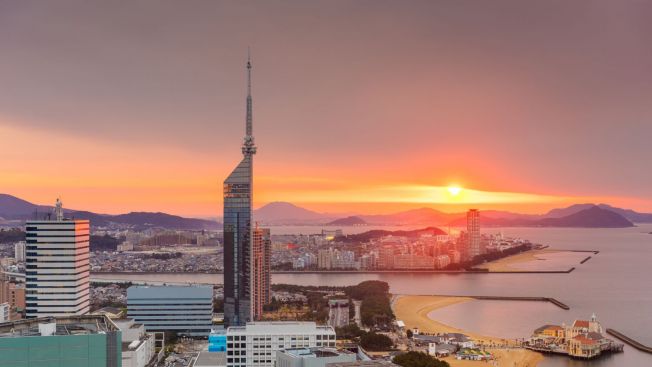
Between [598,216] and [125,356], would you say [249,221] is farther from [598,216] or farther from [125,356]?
[598,216]

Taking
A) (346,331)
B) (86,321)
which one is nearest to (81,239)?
(346,331)

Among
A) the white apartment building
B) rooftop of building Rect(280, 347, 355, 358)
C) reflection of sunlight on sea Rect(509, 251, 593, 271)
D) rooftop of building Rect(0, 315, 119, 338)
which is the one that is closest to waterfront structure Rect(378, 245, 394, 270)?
reflection of sunlight on sea Rect(509, 251, 593, 271)

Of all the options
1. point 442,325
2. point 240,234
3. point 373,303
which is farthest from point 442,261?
point 240,234

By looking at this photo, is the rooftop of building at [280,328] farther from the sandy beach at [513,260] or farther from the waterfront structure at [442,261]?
the waterfront structure at [442,261]

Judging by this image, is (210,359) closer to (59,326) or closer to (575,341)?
(59,326)

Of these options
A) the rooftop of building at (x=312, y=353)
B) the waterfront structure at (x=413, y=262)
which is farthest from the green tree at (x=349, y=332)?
the waterfront structure at (x=413, y=262)

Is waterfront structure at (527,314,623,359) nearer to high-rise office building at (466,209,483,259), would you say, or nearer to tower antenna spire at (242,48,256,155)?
tower antenna spire at (242,48,256,155)
